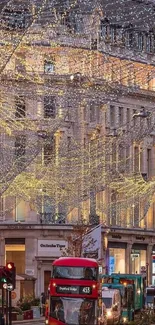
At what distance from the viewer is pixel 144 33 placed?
9800cm

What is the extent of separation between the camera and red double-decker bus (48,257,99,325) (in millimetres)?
55250

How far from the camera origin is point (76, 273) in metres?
56.2

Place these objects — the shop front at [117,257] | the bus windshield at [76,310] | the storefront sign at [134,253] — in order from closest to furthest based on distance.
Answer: the bus windshield at [76,310] → the shop front at [117,257] → the storefront sign at [134,253]

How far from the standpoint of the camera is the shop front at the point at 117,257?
104875 mm

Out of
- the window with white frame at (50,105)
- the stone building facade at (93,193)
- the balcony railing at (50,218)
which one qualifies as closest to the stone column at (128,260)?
the stone building facade at (93,193)

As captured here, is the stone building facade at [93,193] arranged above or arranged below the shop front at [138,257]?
above

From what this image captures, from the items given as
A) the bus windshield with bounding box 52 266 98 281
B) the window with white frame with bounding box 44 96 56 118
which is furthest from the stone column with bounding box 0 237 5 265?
the bus windshield with bounding box 52 266 98 281

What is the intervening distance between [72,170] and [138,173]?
18.6 metres

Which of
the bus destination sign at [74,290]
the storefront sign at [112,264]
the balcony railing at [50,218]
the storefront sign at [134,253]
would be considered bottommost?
the storefront sign at [112,264]

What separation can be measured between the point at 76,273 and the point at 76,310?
1.70m

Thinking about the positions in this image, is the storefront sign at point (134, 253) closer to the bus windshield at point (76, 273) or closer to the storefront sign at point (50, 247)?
the storefront sign at point (50, 247)

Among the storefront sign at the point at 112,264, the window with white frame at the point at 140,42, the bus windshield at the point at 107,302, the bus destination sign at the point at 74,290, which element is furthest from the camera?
the storefront sign at the point at 112,264

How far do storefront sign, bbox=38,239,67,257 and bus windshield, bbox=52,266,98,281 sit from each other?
41908mm

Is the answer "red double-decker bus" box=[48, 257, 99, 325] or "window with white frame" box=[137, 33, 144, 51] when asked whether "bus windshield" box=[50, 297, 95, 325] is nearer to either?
"red double-decker bus" box=[48, 257, 99, 325]
